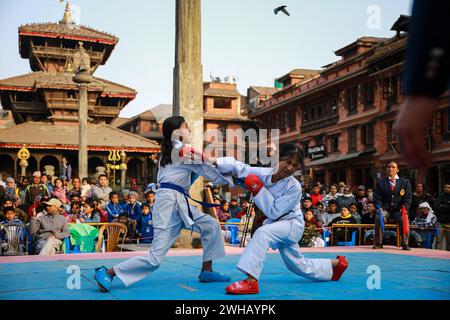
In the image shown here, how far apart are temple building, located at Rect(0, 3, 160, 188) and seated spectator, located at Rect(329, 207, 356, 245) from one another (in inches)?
864

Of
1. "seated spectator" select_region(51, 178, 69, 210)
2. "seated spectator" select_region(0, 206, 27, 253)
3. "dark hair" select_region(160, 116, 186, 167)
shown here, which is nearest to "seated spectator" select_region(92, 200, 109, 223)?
"seated spectator" select_region(51, 178, 69, 210)

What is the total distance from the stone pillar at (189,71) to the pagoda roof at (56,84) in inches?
1063

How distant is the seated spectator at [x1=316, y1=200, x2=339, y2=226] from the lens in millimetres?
12820

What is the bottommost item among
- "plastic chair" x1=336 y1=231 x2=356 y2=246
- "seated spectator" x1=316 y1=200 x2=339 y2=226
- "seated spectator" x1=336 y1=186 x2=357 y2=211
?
"plastic chair" x1=336 y1=231 x2=356 y2=246

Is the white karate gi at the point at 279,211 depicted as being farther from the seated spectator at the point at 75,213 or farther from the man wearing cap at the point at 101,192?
the man wearing cap at the point at 101,192

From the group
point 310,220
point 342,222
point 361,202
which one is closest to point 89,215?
point 310,220

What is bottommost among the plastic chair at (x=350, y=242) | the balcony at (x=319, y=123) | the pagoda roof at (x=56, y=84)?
the plastic chair at (x=350, y=242)

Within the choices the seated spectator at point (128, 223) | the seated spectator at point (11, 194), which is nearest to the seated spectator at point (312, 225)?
the seated spectator at point (128, 223)

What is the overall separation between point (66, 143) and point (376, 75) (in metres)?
18.7

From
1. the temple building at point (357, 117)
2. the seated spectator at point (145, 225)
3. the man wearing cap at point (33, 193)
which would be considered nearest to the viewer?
the seated spectator at point (145, 225)

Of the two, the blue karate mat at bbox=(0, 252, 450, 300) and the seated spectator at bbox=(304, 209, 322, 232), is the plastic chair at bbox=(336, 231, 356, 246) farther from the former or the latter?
the blue karate mat at bbox=(0, 252, 450, 300)

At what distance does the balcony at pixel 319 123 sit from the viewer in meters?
36.4

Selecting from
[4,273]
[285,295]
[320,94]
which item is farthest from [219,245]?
[320,94]

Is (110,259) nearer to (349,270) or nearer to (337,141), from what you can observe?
(349,270)
